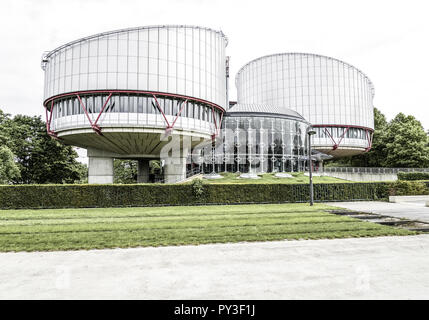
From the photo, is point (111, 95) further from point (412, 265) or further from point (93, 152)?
point (412, 265)

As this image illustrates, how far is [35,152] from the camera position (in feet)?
136

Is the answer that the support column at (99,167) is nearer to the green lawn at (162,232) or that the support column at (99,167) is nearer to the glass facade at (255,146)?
the glass facade at (255,146)

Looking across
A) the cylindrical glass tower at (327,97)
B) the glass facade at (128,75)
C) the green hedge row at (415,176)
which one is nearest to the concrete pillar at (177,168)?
the glass facade at (128,75)

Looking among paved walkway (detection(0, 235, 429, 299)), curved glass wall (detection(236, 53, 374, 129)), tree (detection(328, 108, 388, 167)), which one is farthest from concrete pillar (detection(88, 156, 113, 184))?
tree (detection(328, 108, 388, 167))

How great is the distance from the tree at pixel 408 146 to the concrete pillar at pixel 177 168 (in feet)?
144

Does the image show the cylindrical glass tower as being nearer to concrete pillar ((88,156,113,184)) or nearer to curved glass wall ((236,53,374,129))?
curved glass wall ((236,53,374,129))

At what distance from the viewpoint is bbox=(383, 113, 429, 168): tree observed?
49.9 meters

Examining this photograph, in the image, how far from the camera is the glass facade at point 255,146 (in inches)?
1513

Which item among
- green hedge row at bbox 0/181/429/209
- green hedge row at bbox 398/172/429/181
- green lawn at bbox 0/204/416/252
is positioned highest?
green hedge row at bbox 398/172/429/181

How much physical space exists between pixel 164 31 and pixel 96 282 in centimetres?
3126

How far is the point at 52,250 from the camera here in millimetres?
8047

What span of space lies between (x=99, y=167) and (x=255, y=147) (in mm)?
23806

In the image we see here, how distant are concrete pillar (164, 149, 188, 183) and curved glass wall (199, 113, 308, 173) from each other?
8.90 ft
